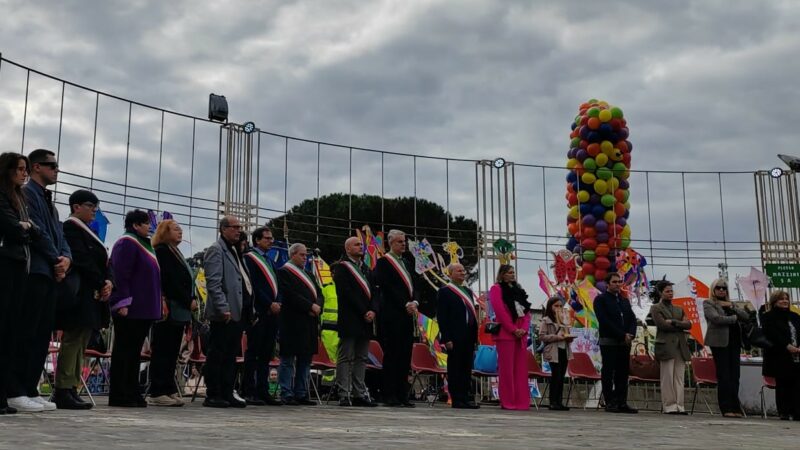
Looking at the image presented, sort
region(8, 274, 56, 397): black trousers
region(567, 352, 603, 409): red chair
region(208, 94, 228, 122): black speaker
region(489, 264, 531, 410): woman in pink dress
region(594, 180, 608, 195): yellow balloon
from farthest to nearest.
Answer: region(594, 180, 608, 195): yellow balloon
region(567, 352, 603, 409): red chair
region(208, 94, 228, 122): black speaker
region(489, 264, 531, 410): woman in pink dress
region(8, 274, 56, 397): black trousers

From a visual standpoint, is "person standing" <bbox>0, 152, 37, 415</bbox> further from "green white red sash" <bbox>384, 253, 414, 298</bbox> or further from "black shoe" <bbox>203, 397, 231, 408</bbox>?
"green white red sash" <bbox>384, 253, 414, 298</bbox>

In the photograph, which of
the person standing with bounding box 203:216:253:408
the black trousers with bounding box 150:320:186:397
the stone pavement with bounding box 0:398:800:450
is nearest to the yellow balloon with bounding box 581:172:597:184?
the person standing with bounding box 203:216:253:408

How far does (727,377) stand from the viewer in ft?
30.8

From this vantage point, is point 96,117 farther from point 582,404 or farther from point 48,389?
point 582,404

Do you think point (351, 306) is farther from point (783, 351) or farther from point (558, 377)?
point (783, 351)

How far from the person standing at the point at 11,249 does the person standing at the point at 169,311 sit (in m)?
1.68

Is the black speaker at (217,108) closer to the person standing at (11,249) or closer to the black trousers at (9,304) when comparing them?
the person standing at (11,249)

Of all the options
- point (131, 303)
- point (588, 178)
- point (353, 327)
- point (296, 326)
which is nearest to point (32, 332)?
point (131, 303)

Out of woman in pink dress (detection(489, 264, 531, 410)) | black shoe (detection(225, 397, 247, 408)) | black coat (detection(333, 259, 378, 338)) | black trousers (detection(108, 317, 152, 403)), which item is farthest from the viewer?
woman in pink dress (detection(489, 264, 531, 410))

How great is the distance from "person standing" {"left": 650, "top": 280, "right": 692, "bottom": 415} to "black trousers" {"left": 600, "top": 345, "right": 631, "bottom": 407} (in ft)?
1.22

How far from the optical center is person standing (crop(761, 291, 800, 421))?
909cm

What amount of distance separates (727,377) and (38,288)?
709cm

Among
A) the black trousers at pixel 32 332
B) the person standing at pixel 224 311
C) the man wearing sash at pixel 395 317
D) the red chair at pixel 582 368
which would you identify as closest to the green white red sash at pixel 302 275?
the man wearing sash at pixel 395 317

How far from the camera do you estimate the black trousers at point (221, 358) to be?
697cm
